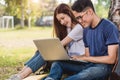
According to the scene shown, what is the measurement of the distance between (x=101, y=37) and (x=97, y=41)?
2.7 inches

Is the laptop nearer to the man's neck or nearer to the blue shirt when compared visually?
the blue shirt

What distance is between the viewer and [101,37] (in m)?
4.29

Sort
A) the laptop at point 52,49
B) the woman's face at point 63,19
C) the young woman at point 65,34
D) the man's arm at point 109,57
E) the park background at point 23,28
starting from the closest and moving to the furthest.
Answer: the man's arm at point 109,57
the laptop at point 52,49
the young woman at point 65,34
the woman's face at point 63,19
the park background at point 23,28

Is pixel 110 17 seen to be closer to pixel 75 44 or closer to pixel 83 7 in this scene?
pixel 75 44

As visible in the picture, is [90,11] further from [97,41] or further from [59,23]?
[59,23]

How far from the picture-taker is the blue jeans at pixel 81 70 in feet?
13.9

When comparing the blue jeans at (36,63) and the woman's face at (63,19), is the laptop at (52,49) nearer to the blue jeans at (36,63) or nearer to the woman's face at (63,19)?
the blue jeans at (36,63)

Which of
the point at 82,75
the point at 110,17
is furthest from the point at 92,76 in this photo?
the point at 110,17

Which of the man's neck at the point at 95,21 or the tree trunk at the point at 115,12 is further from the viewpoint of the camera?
the tree trunk at the point at 115,12

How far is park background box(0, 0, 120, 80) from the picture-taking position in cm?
876

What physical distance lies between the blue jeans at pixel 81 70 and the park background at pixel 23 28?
1025 mm

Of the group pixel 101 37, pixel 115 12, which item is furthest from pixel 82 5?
pixel 115 12

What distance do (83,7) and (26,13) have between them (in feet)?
101

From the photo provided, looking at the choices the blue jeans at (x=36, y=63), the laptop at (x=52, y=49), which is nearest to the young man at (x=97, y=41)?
the laptop at (x=52, y=49)
